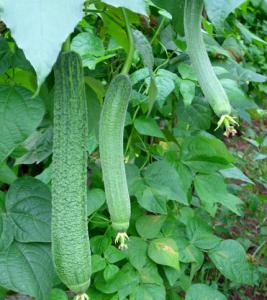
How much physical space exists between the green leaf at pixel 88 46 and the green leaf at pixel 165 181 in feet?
1.14

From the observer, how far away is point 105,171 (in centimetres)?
92

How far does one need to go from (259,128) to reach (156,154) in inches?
117

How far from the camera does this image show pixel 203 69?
789 mm

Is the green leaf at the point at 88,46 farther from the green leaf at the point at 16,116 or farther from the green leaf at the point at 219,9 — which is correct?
the green leaf at the point at 219,9

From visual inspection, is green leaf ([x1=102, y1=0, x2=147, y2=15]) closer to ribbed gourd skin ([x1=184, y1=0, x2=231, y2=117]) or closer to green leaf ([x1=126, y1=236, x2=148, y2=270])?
ribbed gourd skin ([x1=184, y1=0, x2=231, y2=117])

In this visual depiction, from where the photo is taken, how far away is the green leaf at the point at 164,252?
1.49 metres

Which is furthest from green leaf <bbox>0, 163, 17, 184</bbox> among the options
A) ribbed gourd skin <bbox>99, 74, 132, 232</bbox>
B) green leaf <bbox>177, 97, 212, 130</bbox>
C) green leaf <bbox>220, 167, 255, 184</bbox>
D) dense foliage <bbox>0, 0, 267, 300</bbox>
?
green leaf <bbox>220, 167, 255, 184</bbox>

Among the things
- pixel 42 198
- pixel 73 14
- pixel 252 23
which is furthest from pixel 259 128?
pixel 73 14

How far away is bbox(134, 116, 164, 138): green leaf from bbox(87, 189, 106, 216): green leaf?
208mm

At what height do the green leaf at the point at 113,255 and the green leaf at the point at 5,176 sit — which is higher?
the green leaf at the point at 5,176

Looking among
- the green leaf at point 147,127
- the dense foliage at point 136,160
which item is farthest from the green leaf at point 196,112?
the green leaf at point 147,127

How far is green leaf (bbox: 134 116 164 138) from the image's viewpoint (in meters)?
1.49

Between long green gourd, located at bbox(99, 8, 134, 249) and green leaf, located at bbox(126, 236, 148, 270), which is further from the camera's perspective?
green leaf, located at bbox(126, 236, 148, 270)

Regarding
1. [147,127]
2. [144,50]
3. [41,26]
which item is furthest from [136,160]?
[41,26]
